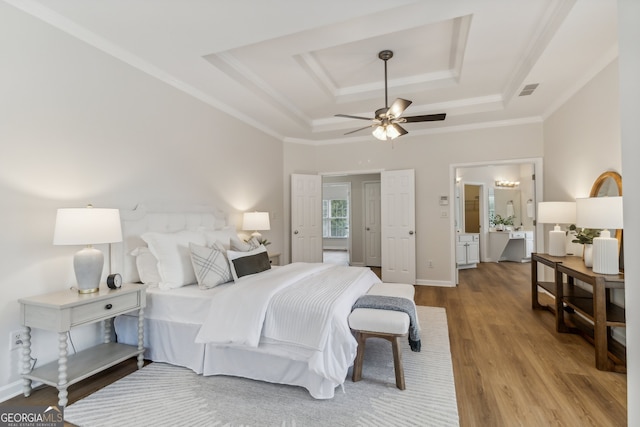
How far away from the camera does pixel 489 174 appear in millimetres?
8281

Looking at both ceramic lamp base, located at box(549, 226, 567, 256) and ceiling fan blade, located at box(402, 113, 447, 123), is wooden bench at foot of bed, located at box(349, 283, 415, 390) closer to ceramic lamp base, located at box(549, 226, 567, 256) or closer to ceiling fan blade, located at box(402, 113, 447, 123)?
ceiling fan blade, located at box(402, 113, 447, 123)

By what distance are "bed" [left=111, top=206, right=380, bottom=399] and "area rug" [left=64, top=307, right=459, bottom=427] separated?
0.11 metres

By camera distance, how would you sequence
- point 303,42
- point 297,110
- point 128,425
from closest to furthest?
point 128,425, point 303,42, point 297,110

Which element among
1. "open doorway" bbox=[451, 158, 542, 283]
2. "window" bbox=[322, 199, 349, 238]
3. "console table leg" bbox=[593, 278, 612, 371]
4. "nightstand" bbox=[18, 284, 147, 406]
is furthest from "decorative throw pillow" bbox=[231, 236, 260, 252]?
"window" bbox=[322, 199, 349, 238]

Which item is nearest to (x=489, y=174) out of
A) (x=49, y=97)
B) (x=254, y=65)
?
(x=254, y=65)

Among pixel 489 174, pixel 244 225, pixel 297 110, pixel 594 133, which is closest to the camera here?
pixel 594 133

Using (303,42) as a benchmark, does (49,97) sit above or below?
below

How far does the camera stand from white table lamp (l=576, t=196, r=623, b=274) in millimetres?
2609

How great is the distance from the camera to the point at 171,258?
2.80 meters

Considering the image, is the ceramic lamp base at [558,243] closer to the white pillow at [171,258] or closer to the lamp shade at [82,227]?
the white pillow at [171,258]

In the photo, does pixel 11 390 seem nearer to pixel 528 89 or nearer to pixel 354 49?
pixel 354 49

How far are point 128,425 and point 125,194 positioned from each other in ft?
6.29

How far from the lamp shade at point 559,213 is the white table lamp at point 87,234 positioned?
453cm

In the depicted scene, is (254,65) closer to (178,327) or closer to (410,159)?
(178,327)
